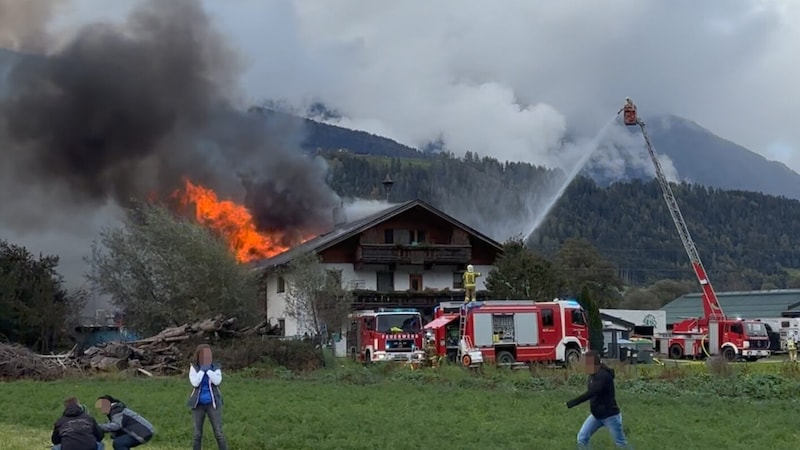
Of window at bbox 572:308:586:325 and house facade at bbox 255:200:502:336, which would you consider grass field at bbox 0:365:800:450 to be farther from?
house facade at bbox 255:200:502:336

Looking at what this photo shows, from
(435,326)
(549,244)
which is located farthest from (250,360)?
(549,244)

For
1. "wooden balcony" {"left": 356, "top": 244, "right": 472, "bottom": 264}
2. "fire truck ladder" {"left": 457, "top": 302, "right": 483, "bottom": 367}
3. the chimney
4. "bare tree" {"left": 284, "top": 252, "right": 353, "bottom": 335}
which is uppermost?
the chimney

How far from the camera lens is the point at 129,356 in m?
32.8

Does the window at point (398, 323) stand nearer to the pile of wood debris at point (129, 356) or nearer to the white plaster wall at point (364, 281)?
the pile of wood debris at point (129, 356)

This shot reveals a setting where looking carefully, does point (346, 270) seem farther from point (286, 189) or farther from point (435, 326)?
point (435, 326)

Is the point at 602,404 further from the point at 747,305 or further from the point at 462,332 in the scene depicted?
the point at 747,305

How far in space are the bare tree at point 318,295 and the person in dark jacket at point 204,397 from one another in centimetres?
3528

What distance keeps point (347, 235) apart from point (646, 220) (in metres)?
125

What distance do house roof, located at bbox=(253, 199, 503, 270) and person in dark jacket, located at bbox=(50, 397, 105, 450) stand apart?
41418mm

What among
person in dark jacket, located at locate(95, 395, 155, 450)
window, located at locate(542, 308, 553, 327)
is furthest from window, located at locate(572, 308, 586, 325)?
person in dark jacket, located at locate(95, 395, 155, 450)

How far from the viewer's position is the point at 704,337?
2063 inches

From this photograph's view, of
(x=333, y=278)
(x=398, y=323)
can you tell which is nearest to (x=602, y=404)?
(x=398, y=323)

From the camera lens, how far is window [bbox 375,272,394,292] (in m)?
58.9

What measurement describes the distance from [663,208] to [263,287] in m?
131
